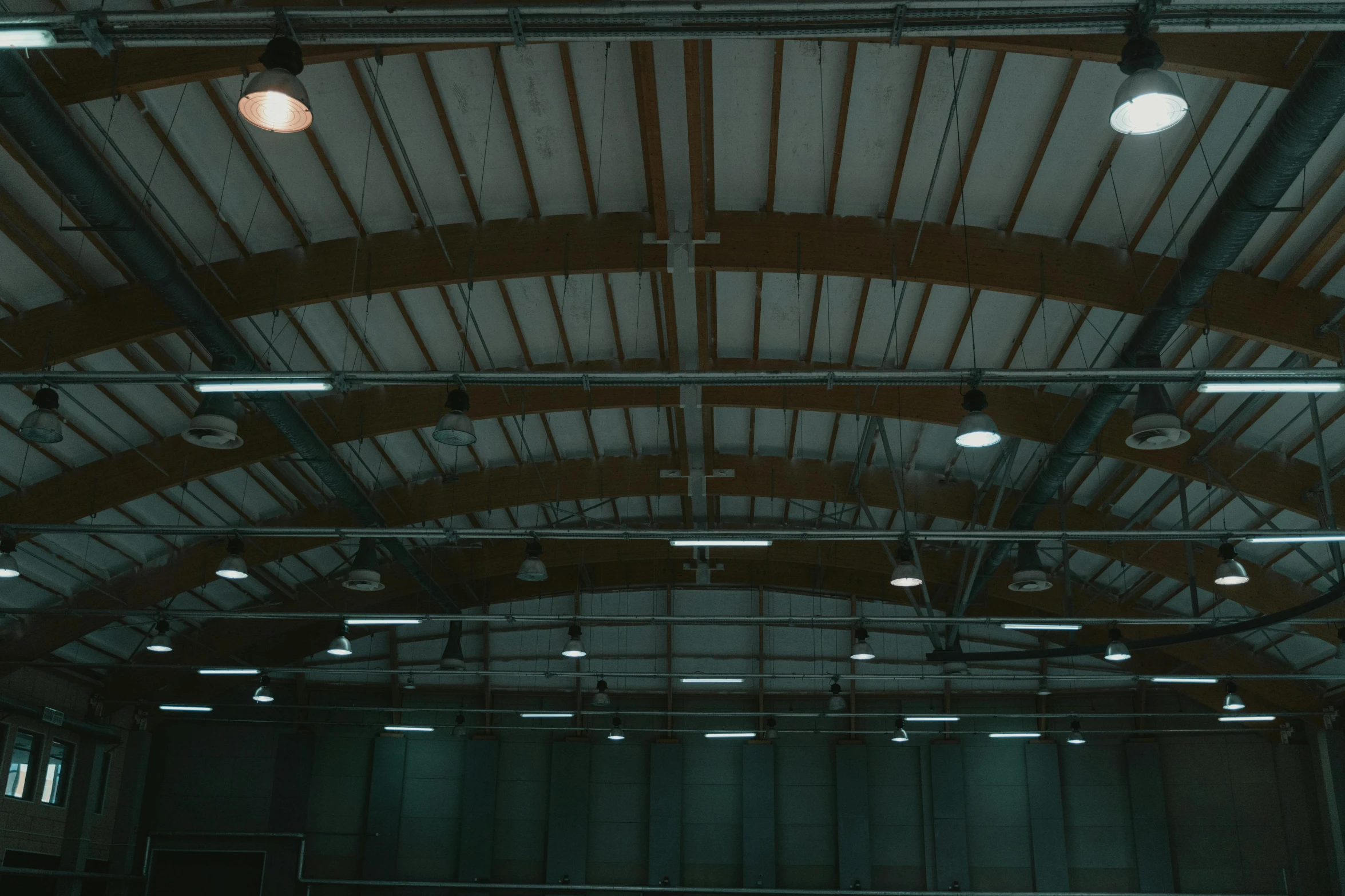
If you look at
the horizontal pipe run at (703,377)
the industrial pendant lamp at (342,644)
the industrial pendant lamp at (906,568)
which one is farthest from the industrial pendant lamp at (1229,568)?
the industrial pendant lamp at (342,644)

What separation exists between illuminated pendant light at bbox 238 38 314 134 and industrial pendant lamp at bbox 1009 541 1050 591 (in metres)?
17.8

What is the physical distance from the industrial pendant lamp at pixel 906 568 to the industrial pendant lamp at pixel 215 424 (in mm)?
11401

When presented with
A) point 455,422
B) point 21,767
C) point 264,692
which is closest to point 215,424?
point 455,422

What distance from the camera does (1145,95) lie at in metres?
8.41

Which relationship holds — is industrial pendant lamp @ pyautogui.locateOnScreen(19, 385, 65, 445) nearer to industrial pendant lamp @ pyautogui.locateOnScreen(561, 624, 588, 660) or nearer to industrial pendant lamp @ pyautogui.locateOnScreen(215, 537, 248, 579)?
industrial pendant lamp @ pyautogui.locateOnScreen(215, 537, 248, 579)

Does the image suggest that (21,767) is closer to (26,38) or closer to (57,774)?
(57,774)

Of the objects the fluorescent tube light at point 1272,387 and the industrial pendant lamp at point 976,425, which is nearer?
the fluorescent tube light at point 1272,387

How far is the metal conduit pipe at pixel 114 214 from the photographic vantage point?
11.5 meters

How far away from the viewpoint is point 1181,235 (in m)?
16.0

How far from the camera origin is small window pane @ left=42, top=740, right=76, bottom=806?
1208 inches

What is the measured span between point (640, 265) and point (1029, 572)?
11.0m

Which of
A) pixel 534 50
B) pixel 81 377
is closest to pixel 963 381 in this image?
pixel 534 50

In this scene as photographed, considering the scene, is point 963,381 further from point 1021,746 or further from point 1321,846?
point 1321,846

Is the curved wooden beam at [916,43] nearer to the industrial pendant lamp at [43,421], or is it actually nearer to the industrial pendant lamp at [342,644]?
the industrial pendant lamp at [43,421]
